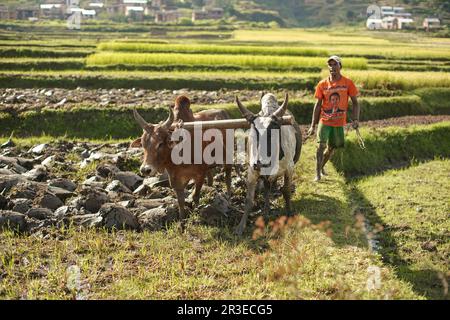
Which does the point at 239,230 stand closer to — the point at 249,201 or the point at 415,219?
the point at 249,201

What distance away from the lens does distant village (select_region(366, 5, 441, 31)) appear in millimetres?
53156

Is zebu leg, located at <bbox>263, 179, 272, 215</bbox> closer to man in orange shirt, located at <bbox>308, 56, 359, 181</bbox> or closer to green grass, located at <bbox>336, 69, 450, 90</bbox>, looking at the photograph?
man in orange shirt, located at <bbox>308, 56, 359, 181</bbox>

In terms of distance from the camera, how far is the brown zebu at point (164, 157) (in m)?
5.75

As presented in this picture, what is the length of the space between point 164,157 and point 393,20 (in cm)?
5984

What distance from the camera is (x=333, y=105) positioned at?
7375 mm

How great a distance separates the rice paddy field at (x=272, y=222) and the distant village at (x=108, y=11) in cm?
4650

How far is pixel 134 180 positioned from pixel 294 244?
3.01m

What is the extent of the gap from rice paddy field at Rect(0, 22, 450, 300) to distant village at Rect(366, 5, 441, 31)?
39932 millimetres

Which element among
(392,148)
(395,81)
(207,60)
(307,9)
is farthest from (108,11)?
(392,148)

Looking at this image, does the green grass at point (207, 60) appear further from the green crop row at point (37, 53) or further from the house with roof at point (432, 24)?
the house with roof at point (432, 24)

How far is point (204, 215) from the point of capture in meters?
6.24

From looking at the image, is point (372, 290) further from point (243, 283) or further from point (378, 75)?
point (378, 75)

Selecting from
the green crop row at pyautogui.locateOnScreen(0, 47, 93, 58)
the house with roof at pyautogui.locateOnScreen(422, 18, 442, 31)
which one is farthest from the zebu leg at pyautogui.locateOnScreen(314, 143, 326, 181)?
the house with roof at pyautogui.locateOnScreen(422, 18, 442, 31)
